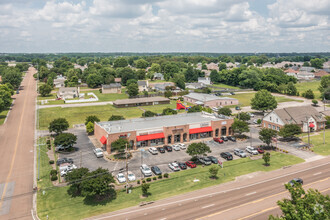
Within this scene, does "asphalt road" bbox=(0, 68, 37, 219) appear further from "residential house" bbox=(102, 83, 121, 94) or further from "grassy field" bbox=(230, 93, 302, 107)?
"grassy field" bbox=(230, 93, 302, 107)

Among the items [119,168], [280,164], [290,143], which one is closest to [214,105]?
[290,143]

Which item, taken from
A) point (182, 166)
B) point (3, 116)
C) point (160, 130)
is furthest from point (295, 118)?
point (3, 116)

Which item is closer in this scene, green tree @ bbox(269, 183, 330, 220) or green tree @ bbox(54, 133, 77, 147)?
green tree @ bbox(269, 183, 330, 220)

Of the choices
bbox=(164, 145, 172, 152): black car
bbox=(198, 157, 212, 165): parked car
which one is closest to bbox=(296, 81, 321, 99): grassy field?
bbox=(198, 157, 212, 165): parked car

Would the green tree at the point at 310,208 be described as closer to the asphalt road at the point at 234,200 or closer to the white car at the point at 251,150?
the asphalt road at the point at 234,200

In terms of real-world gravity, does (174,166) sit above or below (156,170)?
above

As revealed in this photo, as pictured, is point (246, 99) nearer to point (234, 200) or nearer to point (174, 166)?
point (174, 166)

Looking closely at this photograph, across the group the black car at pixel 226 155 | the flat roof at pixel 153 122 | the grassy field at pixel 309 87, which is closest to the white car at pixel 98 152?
the flat roof at pixel 153 122
